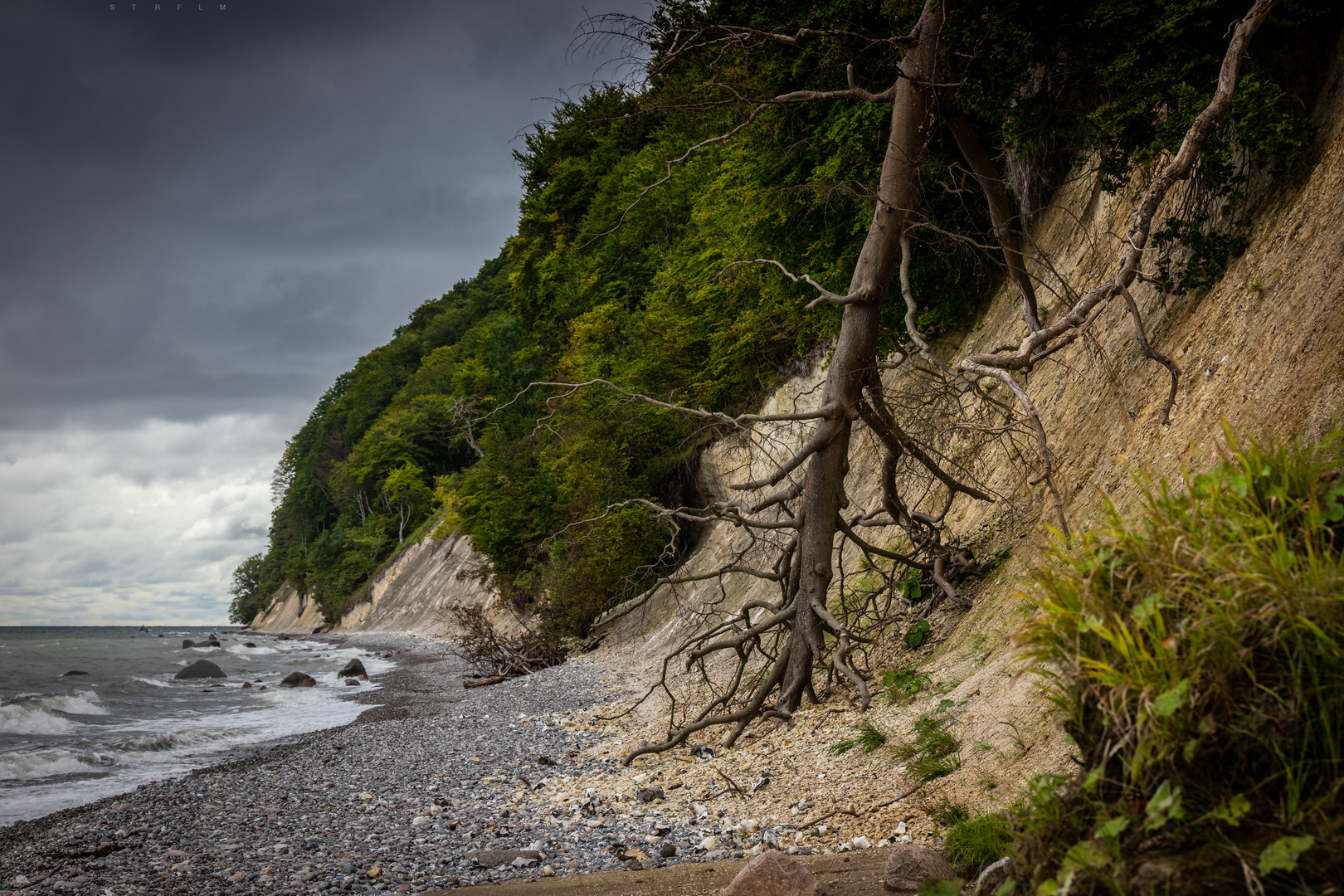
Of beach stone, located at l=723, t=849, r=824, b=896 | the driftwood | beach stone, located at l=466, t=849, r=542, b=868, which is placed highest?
beach stone, located at l=723, t=849, r=824, b=896

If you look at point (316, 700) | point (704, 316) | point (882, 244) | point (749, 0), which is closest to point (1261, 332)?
point (882, 244)

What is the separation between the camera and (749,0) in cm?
1054

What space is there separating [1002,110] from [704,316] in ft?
35.3

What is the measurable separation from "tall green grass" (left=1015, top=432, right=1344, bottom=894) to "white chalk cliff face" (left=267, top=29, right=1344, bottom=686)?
345 millimetres

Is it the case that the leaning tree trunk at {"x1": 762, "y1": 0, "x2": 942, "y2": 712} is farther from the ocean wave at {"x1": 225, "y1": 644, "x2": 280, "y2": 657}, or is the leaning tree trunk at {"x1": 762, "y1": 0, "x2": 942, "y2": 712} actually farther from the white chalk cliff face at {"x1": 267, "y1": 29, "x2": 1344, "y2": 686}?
the ocean wave at {"x1": 225, "y1": 644, "x2": 280, "y2": 657}

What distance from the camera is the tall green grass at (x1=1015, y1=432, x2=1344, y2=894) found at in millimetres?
1840

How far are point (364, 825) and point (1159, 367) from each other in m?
7.88

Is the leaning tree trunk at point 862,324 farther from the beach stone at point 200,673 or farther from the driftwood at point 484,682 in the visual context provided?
the beach stone at point 200,673

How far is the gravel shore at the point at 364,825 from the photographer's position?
16.1 ft

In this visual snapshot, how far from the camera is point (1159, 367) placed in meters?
6.17

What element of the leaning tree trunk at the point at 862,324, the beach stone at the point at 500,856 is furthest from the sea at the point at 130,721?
the leaning tree trunk at the point at 862,324

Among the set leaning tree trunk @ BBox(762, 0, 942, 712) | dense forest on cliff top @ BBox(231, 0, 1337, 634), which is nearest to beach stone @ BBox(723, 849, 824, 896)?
leaning tree trunk @ BBox(762, 0, 942, 712)

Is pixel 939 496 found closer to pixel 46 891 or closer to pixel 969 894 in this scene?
pixel 969 894

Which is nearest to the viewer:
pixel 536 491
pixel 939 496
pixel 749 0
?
pixel 939 496
